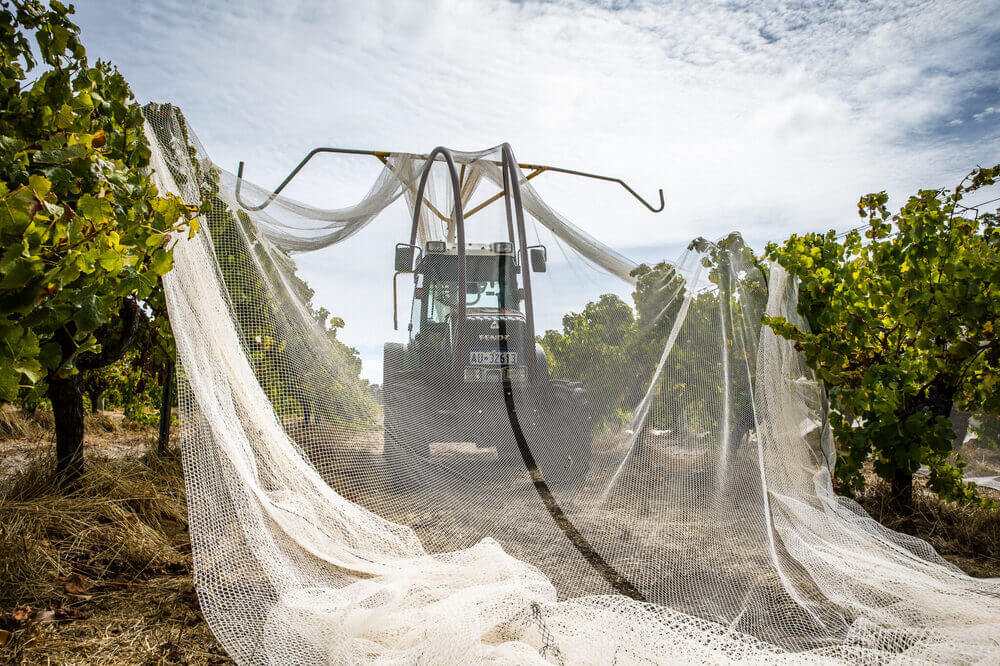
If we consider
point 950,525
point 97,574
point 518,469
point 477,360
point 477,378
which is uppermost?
point 477,360

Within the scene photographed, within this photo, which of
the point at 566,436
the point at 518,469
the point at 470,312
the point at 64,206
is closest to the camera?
the point at 64,206

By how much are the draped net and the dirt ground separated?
2cm

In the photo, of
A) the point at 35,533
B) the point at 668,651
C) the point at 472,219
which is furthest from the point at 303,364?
the point at 472,219

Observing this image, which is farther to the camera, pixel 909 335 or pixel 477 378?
pixel 477 378

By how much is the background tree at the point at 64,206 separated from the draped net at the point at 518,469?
249 mm

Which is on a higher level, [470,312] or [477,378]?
[470,312]

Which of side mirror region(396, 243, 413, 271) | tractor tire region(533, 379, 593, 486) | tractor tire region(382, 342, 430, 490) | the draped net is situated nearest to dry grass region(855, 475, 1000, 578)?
the draped net

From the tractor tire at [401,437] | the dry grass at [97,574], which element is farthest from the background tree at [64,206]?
the tractor tire at [401,437]

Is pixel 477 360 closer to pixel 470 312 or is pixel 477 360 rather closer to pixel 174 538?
pixel 470 312

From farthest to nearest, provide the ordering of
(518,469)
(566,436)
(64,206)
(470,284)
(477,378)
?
(470,284), (477,378), (566,436), (518,469), (64,206)

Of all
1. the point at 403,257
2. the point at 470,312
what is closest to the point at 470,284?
the point at 470,312

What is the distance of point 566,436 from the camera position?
3.22m

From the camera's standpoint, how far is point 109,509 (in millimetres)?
2336

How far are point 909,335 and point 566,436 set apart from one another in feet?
5.91
